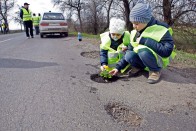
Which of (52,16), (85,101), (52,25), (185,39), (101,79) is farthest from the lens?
(52,16)

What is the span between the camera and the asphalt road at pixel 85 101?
94.1 inches

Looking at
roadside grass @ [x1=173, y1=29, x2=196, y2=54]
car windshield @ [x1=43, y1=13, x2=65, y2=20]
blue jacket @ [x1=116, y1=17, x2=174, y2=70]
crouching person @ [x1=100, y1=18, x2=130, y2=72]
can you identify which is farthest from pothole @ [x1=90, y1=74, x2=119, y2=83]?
car windshield @ [x1=43, y1=13, x2=65, y2=20]

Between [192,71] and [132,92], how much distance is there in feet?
7.79

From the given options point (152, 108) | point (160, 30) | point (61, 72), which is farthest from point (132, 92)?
point (61, 72)

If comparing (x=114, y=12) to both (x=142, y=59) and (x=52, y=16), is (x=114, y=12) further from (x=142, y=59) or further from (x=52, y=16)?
(x=142, y=59)

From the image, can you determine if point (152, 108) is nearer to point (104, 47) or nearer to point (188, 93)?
point (188, 93)

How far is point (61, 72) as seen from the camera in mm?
4398

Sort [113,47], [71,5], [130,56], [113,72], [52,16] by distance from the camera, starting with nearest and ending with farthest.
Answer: [130,56]
[113,72]
[113,47]
[52,16]
[71,5]

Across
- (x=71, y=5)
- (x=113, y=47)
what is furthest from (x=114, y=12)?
(x=113, y=47)

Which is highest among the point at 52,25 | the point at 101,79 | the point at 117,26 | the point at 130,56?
the point at 52,25

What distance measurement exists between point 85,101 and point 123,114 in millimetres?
595

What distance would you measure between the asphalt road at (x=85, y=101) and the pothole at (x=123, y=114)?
23mm

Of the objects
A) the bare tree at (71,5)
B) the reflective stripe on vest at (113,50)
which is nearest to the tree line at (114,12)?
the bare tree at (71,5)

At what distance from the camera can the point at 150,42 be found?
350 cm
